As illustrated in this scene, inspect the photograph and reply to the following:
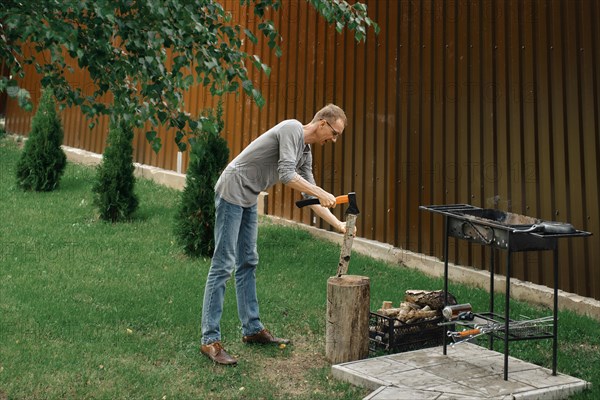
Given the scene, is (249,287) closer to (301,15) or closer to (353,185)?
(353,185)

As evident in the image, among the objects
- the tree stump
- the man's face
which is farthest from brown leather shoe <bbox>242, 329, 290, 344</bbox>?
the man's face

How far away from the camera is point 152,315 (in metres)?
7.52

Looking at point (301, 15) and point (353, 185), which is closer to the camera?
point (353, 185)

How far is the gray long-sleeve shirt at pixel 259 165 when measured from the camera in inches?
252

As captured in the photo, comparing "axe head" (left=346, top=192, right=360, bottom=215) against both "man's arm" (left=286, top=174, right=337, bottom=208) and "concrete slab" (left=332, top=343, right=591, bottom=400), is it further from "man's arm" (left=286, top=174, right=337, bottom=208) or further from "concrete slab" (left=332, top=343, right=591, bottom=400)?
"concrete slab" (left=332, top=343, right=591, bottom=400)

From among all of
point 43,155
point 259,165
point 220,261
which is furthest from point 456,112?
point 43,155

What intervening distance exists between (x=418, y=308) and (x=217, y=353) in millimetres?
1863

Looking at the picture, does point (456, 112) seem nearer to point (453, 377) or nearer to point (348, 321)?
point (348, 321)

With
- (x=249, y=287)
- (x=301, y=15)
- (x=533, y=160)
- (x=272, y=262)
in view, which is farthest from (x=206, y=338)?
(x=301, y=15)

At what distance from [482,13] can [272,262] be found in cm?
358

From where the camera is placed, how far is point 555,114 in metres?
8.15

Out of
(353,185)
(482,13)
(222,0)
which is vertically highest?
(222,0)

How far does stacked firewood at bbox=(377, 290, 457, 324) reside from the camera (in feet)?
23.2

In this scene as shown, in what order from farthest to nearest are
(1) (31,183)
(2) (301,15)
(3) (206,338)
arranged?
(1) (31,183)
(2) (301,15)
(3) (206,338)
